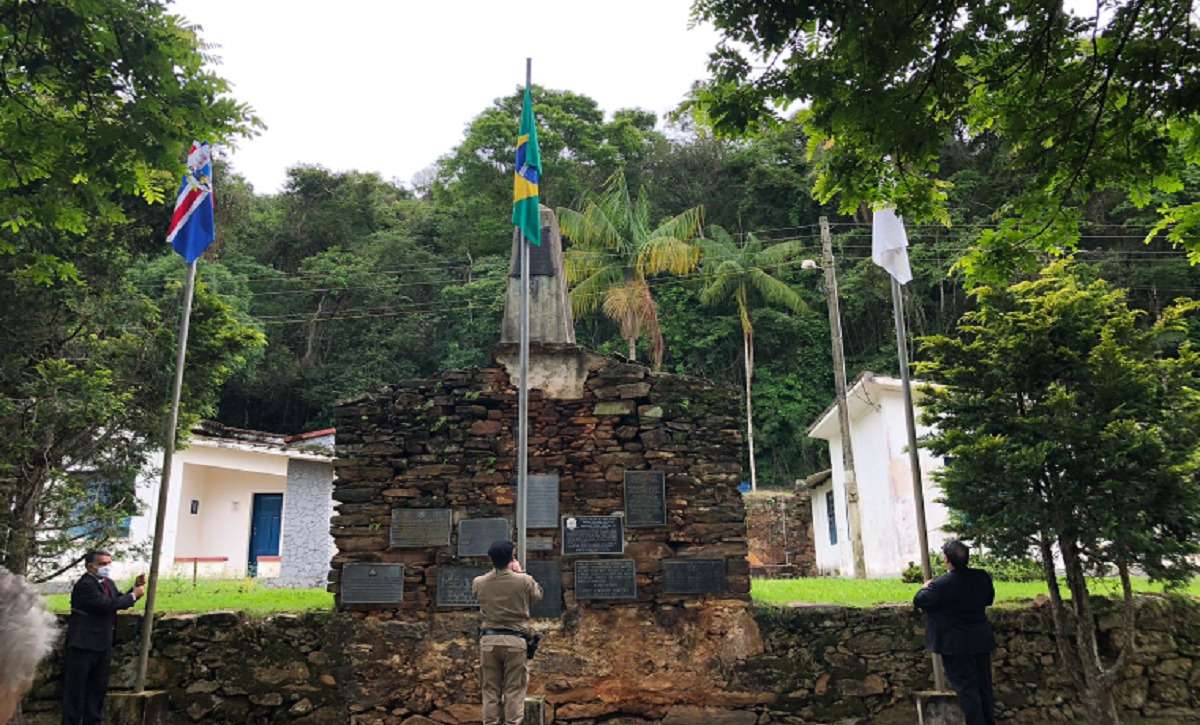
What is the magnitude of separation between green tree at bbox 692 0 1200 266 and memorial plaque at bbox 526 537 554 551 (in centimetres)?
436

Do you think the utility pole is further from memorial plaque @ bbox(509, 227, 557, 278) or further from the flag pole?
the flag pole

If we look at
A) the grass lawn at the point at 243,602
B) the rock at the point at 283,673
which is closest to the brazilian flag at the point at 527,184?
the grass lawn at the point at 243,602

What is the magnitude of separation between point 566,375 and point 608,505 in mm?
1389

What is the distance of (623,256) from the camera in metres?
23.6

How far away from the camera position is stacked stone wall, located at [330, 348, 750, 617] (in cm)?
820

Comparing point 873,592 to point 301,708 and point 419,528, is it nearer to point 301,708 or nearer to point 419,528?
point 419,528

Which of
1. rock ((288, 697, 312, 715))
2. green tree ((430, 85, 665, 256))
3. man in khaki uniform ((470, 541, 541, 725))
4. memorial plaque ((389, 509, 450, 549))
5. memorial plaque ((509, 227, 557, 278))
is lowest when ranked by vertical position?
rock ((288, 697, 312, 715))

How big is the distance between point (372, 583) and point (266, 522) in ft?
47.8

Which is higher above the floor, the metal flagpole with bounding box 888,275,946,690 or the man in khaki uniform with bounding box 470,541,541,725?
the metal flagpole with bounding box 888,275,946,690

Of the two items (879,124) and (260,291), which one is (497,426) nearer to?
(879,124)

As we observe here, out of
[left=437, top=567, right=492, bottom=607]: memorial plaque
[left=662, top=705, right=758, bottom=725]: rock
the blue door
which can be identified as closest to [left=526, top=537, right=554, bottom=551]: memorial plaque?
[left=437, top=567, right=492, bottom=607]: memorial plaque

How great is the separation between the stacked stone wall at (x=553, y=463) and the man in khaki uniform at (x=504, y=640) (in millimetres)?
1920

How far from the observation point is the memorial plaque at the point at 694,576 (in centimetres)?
809

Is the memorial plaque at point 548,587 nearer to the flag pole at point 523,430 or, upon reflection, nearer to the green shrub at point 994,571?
the flag pole at point 523,430
